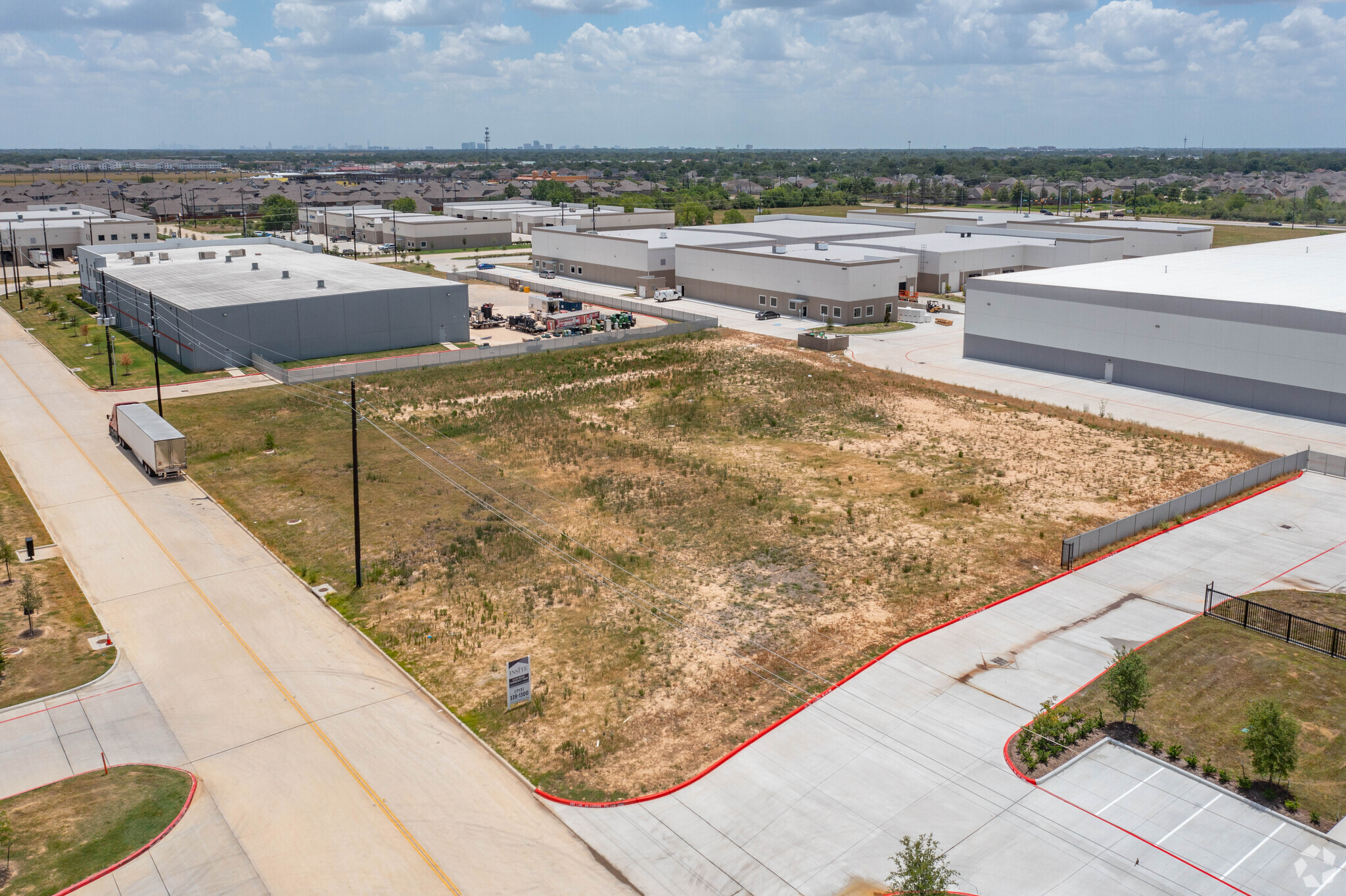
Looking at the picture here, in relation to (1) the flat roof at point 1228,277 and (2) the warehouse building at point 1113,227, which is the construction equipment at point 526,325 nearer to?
(1) the flat roof at point 1228,277

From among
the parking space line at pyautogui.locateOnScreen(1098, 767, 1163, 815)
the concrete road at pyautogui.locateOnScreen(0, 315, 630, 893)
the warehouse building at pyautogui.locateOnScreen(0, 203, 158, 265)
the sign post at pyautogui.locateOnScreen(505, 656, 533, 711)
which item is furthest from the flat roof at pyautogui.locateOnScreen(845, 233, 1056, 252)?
the warehouse building at pyautogui.locateOnScreen(0, 203, 158, 265)

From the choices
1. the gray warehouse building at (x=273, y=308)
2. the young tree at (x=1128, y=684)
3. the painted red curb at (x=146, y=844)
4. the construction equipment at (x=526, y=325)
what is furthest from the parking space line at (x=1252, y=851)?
the construction equipment at (x=526, y=325)

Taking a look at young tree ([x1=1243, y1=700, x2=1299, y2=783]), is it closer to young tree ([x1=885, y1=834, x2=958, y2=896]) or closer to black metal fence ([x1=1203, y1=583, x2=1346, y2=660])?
young tree ([x1=885, y1=834, x2=958, y2=896])

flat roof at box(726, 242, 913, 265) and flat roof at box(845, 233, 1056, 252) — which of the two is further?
flat roof at box(845, 233, 1056, 252)

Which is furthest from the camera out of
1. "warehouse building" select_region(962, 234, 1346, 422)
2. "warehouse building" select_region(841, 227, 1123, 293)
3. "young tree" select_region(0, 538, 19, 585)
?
"warehouse building" select_region(841, 227, 1123, 293)

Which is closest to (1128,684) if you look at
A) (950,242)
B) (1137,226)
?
(950,242)
